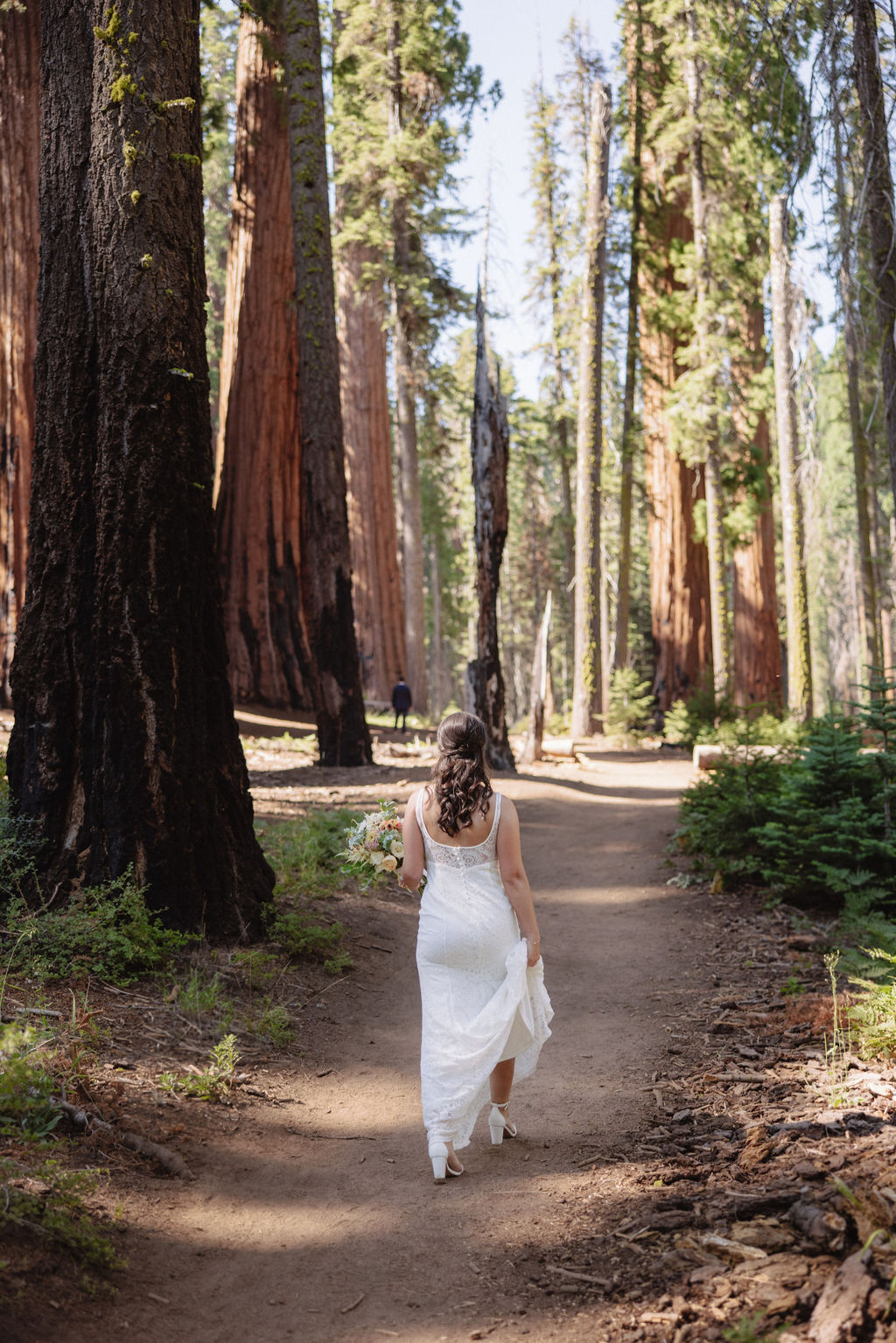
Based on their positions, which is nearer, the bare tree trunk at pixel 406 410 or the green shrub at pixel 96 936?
the green shrub at pixel 96 936

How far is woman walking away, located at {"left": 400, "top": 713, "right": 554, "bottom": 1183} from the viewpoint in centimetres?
416

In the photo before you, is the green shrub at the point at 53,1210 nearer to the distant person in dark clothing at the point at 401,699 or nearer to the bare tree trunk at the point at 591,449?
the distant person in dark clothing at the point at 401,699

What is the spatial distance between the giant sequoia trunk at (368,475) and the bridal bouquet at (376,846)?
17810 mm

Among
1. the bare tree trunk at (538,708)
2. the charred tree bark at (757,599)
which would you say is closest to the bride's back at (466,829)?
the bare tree trunk at (538,708)

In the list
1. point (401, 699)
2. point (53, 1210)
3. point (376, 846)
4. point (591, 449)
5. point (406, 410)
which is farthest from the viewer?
point (406, 410)

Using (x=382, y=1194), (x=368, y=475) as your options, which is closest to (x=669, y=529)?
(x=368, y=475)

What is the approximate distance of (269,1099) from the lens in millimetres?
4801

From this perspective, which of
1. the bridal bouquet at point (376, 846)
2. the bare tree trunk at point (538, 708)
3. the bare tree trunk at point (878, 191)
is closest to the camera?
the bridal bouquet at point (376, 846)

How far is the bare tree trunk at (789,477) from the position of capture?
53.5 feet

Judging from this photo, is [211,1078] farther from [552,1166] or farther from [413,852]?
[552,1166]

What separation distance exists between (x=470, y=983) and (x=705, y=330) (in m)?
17.6

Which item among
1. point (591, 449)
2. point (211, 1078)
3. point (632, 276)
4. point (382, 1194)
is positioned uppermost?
point (632, 276)

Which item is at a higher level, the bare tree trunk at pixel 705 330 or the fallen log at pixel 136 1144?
the bare tree trunk at pixel 705 330

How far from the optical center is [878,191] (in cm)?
700
